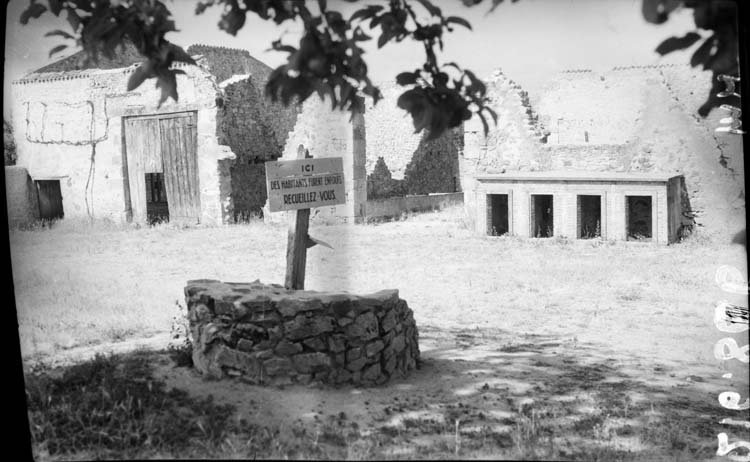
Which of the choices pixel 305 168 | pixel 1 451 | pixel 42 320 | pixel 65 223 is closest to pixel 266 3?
pixel 305 168

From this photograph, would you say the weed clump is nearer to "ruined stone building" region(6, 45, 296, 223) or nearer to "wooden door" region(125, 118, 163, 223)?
"ruined stone building" region(6, 45, 296, 223)

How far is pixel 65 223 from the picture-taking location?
5.35 m

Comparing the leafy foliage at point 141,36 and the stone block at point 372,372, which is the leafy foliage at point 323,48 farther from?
the stone block at point 372,372

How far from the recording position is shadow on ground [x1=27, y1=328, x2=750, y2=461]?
317 cm

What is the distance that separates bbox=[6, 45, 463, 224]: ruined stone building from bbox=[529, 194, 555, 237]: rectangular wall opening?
7.92 ft

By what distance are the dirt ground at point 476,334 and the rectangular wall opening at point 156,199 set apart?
62 cm

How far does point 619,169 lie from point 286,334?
568 cm

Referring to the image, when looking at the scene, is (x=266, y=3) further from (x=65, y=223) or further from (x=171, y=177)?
(x=171, y=177)

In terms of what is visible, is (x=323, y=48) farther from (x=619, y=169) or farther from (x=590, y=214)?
(x=590, y=214)

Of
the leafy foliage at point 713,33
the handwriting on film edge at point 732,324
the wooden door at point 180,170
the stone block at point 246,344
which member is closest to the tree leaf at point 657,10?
the leafy foliage at point 713,33

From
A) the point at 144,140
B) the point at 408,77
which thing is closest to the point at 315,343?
the point at 408,77

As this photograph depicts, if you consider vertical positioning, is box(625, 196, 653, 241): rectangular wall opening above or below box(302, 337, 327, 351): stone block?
above

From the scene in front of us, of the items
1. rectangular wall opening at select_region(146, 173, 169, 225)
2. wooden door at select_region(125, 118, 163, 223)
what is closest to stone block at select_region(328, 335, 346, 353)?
wooden door at select_region(125, 118, 163, 223)

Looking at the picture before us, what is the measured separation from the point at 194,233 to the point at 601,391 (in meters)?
4.30
